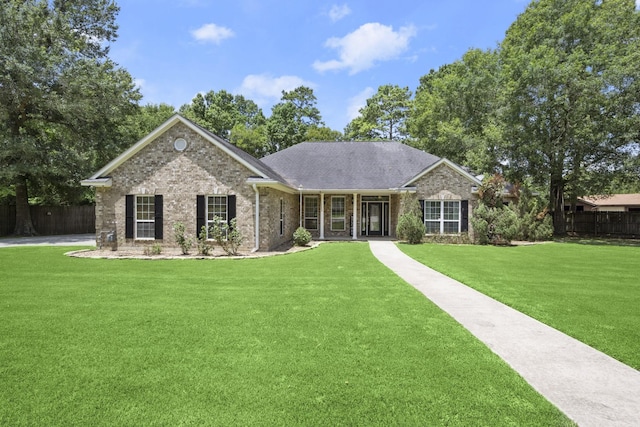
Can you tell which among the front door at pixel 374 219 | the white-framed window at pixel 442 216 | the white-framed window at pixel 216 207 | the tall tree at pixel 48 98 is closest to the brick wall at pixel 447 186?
the white-framed window at pixel 442 216

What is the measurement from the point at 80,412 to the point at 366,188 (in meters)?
17.9

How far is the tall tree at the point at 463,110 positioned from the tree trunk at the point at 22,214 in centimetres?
Answer: 2952

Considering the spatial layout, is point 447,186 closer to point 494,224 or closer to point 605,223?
point 494,224

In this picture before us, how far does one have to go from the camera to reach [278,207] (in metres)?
17.4

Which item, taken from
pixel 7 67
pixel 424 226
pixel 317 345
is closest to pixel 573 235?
pixel 424 226

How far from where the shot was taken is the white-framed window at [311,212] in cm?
2161

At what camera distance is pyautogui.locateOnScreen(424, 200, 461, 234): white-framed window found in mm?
19344

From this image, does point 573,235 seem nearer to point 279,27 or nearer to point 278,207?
point 278,207

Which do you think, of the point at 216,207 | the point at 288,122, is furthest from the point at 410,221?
the point at 288,122

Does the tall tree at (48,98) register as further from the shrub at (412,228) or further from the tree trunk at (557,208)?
the tree trunk at (557,208)

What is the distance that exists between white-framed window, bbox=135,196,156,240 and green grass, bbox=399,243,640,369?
10.9m

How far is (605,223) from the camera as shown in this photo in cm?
2528

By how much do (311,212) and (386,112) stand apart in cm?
2558

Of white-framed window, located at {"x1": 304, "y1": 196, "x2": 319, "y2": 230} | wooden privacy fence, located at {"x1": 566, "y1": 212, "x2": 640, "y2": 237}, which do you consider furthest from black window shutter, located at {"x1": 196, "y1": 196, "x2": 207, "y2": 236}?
wooden privacy fence, located at {"x1": 566, "y1": 212, "x2": 640, "y2": 237}
